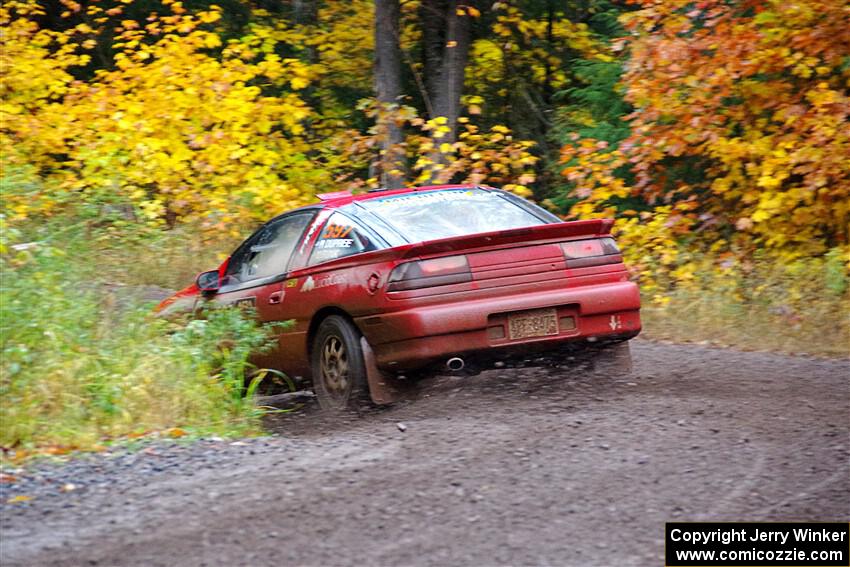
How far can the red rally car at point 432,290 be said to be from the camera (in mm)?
7121

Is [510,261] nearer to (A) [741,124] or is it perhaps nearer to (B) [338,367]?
(B) [338,367]

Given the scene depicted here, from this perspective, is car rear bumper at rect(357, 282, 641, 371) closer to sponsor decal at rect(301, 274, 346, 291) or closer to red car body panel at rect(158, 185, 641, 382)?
red car body panel at rect(158, 185, 641, 382)

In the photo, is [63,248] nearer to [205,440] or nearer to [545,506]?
[205,440]

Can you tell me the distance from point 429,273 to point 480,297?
0.36 meters

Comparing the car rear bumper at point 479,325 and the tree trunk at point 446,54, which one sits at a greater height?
the tree trunk at point 446,54

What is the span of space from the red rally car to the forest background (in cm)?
58

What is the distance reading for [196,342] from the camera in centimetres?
795

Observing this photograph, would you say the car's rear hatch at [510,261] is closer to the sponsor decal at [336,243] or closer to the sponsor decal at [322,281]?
the sponsor decal at [322,281]

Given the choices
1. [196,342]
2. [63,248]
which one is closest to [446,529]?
[196,342]

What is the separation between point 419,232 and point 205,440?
218 centimetres

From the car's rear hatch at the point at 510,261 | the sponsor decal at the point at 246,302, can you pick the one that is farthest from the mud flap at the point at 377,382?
the sponsor decal at the point at 246,302

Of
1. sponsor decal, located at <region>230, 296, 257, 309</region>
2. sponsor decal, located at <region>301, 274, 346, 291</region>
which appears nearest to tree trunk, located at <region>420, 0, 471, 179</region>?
sponsor decal, located at <region>230, 296, 257, 309</region>

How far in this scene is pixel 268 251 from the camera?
8828mm

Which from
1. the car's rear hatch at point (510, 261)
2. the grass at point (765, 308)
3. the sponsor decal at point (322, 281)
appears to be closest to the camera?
the car's rear hatch at point (510, 261)
